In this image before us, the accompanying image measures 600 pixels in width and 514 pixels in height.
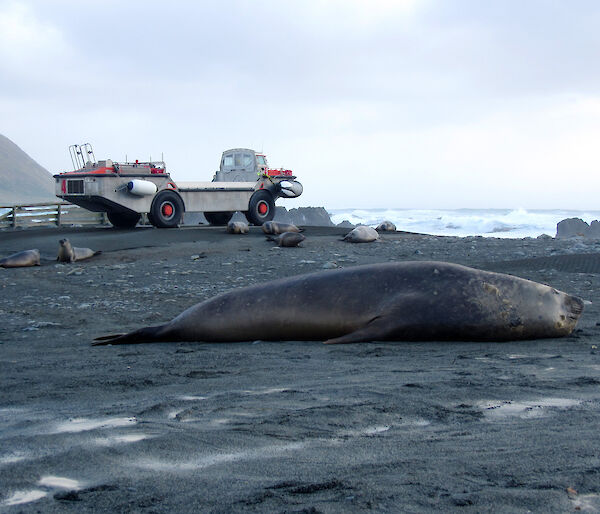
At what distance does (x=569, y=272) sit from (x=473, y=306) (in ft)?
14.1

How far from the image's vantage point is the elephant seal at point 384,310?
13.8 feet

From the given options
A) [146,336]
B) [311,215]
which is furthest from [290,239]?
[311,215]

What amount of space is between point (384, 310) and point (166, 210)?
11729mm

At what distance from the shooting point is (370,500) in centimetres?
149

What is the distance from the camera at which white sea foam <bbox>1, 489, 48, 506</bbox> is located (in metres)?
1.51

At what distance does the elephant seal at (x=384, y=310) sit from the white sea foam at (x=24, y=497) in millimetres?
2653

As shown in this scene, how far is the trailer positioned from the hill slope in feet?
265

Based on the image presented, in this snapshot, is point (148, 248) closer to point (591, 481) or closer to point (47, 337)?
point (47, 337)

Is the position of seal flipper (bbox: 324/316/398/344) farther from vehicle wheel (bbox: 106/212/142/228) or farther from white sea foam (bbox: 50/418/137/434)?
vehicle wheel (bbox: 106/212/142/228)

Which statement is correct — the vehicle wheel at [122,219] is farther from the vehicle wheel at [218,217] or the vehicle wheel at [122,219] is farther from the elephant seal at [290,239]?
the elephant seal at [290,239]

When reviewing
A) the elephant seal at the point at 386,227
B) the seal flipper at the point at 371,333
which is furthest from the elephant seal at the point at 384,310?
the elephant seal at the point at 386,227

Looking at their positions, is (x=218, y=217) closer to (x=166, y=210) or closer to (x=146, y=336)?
(x=166, y=210)

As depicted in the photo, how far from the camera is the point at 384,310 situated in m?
4.25

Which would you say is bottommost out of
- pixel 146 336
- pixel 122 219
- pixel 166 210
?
pixel 146 336
